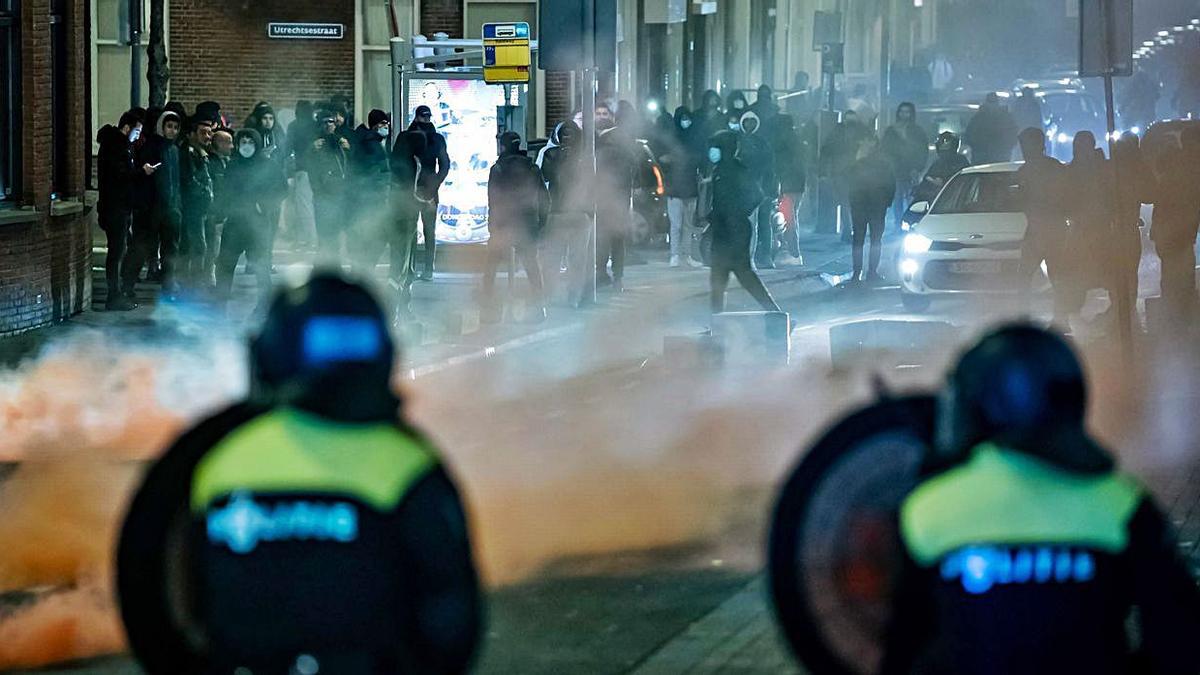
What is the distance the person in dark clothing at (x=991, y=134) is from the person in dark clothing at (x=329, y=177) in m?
10.2

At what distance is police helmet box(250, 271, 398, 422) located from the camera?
3342 mm

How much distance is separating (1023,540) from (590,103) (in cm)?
1789

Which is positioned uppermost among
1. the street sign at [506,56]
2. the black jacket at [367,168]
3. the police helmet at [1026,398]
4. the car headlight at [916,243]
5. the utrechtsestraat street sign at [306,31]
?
the utrechtsestraat street sign at [306,31]

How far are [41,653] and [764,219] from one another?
20.0 m

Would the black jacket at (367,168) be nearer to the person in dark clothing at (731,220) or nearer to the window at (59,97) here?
the window at (59,97)

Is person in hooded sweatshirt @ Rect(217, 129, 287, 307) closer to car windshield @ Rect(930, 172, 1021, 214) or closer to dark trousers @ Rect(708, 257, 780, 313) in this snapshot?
dark trousers @ Rect(708, 257, 780, 313)

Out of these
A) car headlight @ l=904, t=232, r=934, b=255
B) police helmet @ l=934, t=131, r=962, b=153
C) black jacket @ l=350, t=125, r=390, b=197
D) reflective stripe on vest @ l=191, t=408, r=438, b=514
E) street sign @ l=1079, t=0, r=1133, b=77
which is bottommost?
car headlight @ l=904, t=232, r=934, b=255

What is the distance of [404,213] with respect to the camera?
20.7m

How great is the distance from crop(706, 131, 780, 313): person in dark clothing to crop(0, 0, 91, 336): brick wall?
5.62 m

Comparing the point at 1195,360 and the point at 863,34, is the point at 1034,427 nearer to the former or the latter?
the point at 1195,360

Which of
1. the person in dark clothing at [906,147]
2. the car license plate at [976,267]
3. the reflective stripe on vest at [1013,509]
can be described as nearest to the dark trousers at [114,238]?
the car license plate at [976,267]

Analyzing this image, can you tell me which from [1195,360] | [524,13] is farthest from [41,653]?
[524,13]

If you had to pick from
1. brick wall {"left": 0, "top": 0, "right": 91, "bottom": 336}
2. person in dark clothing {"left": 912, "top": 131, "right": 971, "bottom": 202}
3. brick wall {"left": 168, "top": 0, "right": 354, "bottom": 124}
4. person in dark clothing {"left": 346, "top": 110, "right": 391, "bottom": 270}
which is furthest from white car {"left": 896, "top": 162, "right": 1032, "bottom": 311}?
brick wall {"left": 168, "top": 0, "right": 354, "bottom": 124}

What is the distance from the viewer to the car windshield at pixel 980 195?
71.2 feet
